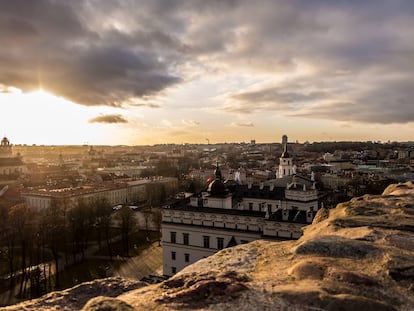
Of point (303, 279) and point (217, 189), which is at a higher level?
point (303, 279)

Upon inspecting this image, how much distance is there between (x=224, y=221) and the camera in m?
29.0

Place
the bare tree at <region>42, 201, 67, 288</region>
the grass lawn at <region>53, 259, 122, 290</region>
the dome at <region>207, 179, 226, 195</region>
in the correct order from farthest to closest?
the bare tree at <region>42, 201, 67, 288</region> → the grass lawn at <region>53, 259, 122, 290</region> → the dome at <region>207, 179, 226, 195</region>

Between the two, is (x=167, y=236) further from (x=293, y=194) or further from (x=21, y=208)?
(x=21, y=208)

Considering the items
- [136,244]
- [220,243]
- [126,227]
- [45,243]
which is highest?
[220,243]

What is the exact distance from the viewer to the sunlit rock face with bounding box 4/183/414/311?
232 inches

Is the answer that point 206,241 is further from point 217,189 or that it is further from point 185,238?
point 217,189

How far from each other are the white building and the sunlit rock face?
17807mm

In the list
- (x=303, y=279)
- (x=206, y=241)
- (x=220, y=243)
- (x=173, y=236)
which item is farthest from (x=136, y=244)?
(x=303, y=279)

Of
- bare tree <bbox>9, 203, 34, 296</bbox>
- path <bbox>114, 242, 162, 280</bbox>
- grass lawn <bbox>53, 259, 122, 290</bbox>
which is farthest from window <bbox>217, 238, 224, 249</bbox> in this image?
bare tree <bbox>9, 203, 34, 296</bbox>

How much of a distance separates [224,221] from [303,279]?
22.6m

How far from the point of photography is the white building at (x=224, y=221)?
1067 inches

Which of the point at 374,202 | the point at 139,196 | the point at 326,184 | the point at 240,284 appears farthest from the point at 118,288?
the point at 326,184

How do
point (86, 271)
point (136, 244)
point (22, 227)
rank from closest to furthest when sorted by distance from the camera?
point (86, 271) < point (22, 227) < point (136, 244)

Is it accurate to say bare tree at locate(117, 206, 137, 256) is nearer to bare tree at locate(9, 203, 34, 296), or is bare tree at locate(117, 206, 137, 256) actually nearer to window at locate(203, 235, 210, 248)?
bare tree at locate(9, 203, 34, 296)
